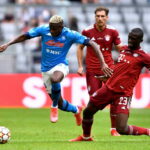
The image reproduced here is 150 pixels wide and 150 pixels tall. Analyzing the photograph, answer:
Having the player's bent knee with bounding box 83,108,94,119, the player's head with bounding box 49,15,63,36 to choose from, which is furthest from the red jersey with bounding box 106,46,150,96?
the player's head with bounding box 49,15,63,36

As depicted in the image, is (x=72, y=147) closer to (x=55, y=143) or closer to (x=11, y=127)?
(x=55, y=143)

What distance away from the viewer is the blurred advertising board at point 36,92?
22.6 metres

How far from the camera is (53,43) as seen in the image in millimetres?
14344

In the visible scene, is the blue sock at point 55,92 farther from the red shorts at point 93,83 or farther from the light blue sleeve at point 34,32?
the light blue sleeve at point 34,32

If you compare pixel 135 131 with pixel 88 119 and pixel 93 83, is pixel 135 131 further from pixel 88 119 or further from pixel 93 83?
pixel 93 83

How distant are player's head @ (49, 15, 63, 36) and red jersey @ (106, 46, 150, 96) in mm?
2217

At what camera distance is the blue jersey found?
1410 centimetres

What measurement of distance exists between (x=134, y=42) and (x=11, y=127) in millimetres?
4867

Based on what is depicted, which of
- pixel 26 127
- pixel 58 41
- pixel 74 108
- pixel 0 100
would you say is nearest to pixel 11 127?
pixel 26 127

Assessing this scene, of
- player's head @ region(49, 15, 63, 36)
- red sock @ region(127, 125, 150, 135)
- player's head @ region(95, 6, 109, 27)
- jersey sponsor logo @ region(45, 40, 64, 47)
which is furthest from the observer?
player's head @ region(95, 6, 109, 27)

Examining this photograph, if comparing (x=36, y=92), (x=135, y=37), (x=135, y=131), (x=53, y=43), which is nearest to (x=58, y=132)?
(x=53, y=43)

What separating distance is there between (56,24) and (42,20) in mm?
12096

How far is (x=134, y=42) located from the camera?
11.7 meters

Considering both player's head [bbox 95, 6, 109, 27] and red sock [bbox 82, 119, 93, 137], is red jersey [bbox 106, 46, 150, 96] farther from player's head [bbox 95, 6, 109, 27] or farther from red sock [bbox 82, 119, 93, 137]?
player's head [bbox 95, 6, 109, 27]
